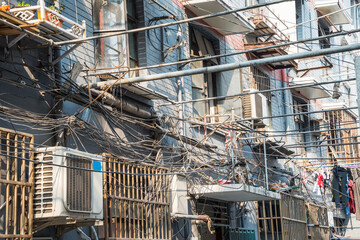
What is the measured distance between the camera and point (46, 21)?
34.6 feet

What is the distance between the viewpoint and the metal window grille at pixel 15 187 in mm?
10211

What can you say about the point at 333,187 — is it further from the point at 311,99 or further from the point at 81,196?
the point at 81,196

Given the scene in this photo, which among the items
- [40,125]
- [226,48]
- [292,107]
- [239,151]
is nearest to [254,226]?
[239,151]

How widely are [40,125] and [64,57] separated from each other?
1.53 m

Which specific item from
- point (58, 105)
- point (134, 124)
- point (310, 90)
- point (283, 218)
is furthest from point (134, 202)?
point (310, 90)

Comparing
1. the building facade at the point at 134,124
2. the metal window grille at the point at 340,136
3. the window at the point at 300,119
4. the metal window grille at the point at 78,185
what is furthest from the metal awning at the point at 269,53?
the metal window grille at the point at 78,185

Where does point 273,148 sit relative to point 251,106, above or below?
below

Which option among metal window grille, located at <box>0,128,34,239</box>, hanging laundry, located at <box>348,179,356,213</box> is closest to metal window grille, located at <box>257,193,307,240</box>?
hanging laundry, located at <box>348,179,356,213</box>

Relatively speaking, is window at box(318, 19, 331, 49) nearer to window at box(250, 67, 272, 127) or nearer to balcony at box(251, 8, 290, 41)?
window at box(250, 67, 272, 127)

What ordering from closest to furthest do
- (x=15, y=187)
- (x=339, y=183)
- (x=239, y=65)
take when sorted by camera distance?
(x=15, y=187) < (x=239, y=65) < (x=339, y=183)

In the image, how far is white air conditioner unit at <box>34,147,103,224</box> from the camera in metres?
10.8

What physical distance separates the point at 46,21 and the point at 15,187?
2616mm

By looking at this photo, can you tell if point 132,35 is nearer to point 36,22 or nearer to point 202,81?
point 202,81

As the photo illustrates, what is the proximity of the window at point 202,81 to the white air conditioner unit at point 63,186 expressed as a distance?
757 cm
